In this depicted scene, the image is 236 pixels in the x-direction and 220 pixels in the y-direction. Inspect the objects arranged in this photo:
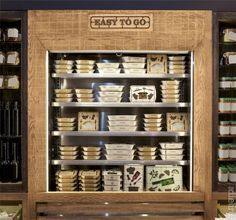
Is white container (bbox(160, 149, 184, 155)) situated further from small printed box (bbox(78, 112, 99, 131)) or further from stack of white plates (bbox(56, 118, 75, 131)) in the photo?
stack of white plates (bbox(56, 118, 75, 131))

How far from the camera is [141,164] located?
3828mm

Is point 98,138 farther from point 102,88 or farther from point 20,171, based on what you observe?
point 20,171

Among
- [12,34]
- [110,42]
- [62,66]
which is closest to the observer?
[110,42]

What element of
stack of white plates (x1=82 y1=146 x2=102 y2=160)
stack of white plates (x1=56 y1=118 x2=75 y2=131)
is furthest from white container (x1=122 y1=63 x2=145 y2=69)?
stack of white plates (x1=82 y1=146 x2=102 y2=160)

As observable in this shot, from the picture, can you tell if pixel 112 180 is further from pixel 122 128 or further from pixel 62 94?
pixel 62 94

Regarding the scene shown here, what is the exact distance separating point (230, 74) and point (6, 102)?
6.96ft

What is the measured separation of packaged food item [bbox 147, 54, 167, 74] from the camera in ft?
12.5

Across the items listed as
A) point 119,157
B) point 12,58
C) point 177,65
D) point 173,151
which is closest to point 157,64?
point 177,65

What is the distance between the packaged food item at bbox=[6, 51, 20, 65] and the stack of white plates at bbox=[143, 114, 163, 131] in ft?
4.21

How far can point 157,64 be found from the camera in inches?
151

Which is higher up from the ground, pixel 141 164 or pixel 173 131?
pixel 173 131

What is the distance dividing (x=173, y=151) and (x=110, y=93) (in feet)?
2.65

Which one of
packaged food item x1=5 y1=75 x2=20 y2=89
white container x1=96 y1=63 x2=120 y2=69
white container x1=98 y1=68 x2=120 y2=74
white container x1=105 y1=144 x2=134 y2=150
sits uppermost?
white container x1=96 y1=63 x2=120 y2=69

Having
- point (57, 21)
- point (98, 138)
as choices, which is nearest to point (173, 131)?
point (98, 138)
